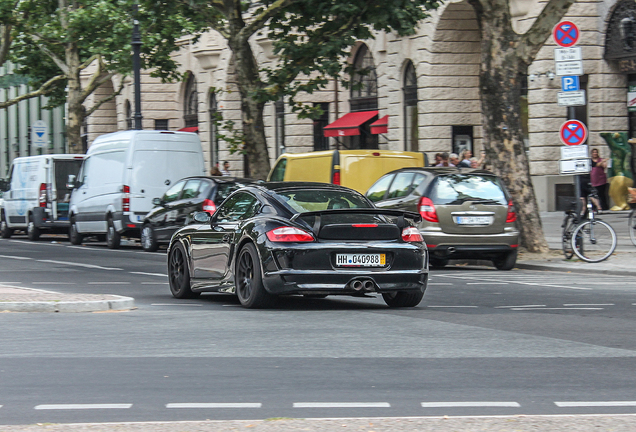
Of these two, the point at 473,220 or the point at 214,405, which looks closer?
the point at 214,405

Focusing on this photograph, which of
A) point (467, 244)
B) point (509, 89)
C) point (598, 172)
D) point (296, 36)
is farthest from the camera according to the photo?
point (598, 172)

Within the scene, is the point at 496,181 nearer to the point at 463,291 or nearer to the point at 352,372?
the point at 463,291

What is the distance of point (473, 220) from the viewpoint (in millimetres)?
16438

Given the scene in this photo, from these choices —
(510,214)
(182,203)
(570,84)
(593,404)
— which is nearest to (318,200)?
(593,404)

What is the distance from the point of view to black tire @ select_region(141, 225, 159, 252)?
2244cm

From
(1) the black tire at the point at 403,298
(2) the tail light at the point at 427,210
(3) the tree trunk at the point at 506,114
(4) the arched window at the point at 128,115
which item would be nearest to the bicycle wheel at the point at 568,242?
(3) the tree trunk at the point at 506,114

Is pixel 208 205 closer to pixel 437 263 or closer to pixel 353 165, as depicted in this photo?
pixel 353 165

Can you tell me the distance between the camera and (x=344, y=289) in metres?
10.4

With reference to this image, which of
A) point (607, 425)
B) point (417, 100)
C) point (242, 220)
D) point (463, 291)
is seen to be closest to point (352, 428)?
point (607, 425)

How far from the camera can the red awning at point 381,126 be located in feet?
111

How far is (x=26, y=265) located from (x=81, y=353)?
11.0 metres

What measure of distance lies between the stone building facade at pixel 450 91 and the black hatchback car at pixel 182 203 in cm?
398

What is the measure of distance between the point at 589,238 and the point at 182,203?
7.67 meters

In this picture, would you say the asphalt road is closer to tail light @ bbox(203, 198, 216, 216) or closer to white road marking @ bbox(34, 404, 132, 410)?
white road marking @ bbox(34, 404, 132, 410)
